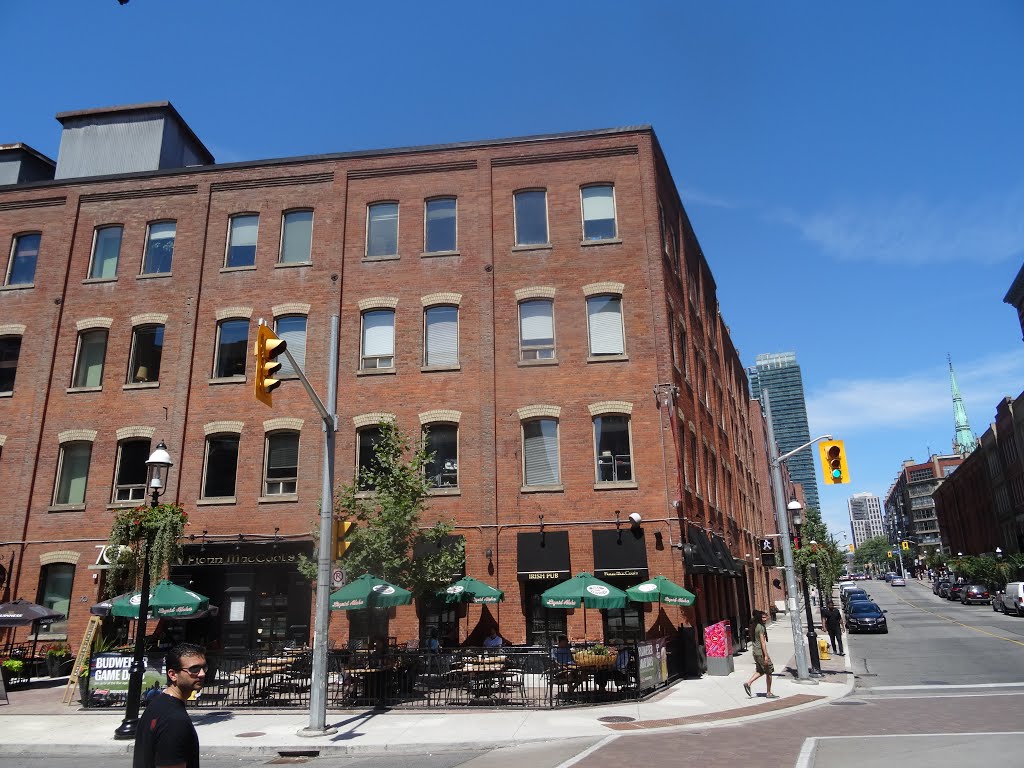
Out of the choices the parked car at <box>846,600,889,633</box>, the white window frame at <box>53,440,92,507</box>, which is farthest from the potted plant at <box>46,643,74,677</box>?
the parked car at <box>846,600,889,633</box>

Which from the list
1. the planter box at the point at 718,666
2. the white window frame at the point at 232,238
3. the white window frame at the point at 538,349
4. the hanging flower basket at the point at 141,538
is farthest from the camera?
the white window frame at the point at 232,238

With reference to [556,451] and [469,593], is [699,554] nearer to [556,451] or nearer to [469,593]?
[556,451]

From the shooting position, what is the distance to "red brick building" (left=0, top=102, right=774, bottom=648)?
74.7 ft

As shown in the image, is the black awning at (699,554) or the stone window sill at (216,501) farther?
the stone window sill at (216,501)

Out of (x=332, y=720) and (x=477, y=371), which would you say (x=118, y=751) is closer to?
(x=332, y=720)

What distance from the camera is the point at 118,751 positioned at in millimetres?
12914

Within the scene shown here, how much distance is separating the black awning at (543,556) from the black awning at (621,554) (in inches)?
38.1

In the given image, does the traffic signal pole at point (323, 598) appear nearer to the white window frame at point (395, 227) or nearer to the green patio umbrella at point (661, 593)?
the green patio umbrella at point (661, 593)

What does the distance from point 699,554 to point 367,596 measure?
11023 mm

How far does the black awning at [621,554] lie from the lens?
2166cm

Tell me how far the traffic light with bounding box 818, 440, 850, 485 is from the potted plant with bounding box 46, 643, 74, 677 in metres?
23.0

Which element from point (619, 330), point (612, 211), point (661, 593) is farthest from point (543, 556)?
point (612, 211)

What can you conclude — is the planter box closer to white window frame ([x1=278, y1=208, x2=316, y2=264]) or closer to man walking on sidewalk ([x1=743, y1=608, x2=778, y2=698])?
man walking on sidewalk ([x1=743, y1=608, x2=778, y2=698])

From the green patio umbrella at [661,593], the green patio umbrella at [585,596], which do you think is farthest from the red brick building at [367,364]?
the green patio umbrella at [585,596]
